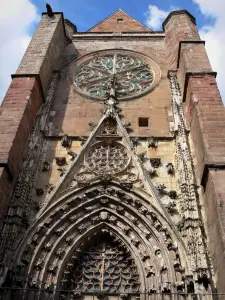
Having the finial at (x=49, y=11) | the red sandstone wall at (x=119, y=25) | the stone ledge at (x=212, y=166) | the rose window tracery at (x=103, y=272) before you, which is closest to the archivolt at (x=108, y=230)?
the rose window tracery at (x=103, y=272)

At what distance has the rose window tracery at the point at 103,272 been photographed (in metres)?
6.79

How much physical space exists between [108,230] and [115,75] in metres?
5.91

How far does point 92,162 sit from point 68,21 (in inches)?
327

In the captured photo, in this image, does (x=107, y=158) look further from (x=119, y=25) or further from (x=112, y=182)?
(x=119, y=25)

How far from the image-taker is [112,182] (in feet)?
26.2

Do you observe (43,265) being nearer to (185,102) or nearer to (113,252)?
(113,252)

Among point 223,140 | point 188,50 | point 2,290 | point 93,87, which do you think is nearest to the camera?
point 2,290

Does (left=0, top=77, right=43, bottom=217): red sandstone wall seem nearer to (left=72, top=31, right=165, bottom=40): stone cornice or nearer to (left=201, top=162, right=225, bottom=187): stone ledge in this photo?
(left=201, top=162, right=225, bottom=187): stone ledge

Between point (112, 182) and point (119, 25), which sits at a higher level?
point (119, 25)

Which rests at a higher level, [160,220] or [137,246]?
[160,220]

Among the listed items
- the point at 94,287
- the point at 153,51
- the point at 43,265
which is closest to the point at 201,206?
the point at 94,287

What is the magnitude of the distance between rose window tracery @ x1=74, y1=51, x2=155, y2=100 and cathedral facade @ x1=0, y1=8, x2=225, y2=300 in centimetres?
7

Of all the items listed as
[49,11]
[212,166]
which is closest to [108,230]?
[212,166]

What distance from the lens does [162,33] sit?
554 inches
